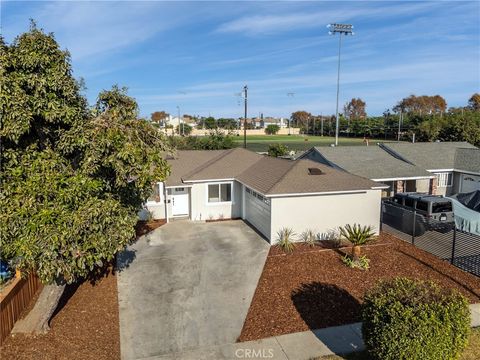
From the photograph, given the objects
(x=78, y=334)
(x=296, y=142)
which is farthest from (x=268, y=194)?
(x=296, y=142)

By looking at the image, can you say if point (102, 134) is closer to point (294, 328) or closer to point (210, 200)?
point (294, 328)

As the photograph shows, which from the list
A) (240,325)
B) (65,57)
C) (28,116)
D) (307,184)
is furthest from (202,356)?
(307,184)

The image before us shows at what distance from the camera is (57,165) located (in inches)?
335

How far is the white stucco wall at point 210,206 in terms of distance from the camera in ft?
68.6

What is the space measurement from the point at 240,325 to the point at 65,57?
27.5ft

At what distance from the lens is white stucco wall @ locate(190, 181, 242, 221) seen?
20906 mm

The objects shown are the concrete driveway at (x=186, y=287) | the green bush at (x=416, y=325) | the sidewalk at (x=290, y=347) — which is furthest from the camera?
the concrete driveway at (x=186, y=287)

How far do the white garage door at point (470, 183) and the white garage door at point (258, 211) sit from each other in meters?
16.4

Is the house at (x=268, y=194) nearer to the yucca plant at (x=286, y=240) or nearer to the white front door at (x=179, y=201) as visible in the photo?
the white front door at (x=179, y=201)

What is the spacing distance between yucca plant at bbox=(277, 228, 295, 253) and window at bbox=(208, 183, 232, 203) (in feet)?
17.7

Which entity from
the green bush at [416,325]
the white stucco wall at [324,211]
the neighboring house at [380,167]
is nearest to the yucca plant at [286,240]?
the white stucco wall at [324,211]

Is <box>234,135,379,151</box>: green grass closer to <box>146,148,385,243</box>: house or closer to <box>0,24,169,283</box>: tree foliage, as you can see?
<box>146,148,385,243</box>: house

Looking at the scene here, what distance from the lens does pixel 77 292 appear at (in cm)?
1203

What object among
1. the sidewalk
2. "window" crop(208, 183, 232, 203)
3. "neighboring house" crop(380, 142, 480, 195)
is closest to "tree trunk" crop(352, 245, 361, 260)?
the sidewalk
